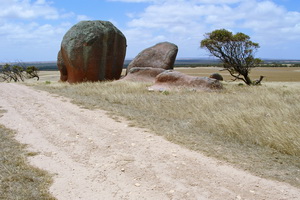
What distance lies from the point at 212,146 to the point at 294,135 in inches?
61.6

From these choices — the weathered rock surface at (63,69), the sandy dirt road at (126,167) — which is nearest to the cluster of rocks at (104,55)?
the weathered rock surface at (63,69)

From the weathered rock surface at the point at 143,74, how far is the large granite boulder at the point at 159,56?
4.54 feet

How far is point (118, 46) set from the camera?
21438 millimetres

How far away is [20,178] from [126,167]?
1.51 m

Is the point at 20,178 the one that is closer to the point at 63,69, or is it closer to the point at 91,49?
the point at 91,49

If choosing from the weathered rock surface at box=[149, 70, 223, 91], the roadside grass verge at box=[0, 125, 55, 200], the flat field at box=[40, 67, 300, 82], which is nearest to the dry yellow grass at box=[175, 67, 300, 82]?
the flat field at box=[40, 67, 300, 82]

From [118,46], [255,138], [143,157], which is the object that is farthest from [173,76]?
[143,157]

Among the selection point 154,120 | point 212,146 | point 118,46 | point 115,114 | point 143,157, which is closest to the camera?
point 143,157

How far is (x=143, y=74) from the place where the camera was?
19625mm

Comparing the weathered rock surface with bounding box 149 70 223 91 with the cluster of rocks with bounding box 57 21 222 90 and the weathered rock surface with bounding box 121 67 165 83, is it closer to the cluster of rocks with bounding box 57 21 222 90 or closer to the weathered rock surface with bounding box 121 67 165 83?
the cluster of rocks with bounding box 57 21 222 90

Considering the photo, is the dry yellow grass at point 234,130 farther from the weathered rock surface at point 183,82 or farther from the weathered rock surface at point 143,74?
the weathered rock surface at point 143,74

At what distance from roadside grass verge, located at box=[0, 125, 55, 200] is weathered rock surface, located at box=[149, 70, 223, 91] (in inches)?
399

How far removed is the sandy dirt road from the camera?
12.8 feet

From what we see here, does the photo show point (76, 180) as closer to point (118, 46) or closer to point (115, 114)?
point (115, 114)
